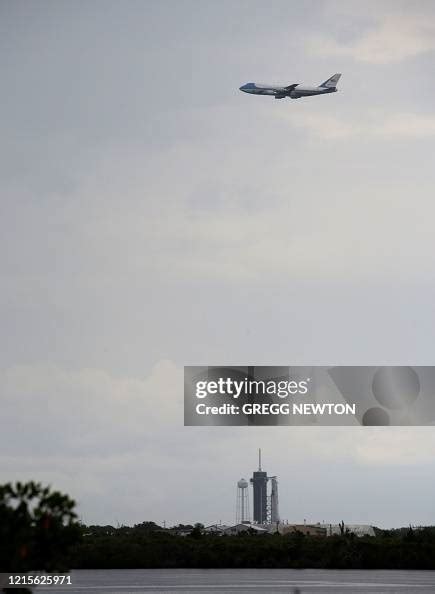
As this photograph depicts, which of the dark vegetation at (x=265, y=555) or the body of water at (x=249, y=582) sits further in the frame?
the dark vegetation at (x=265, y=555)

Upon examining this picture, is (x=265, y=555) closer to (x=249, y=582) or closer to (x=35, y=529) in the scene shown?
(x=249, y=582)

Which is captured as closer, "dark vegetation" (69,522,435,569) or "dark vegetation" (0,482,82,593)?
"dark vegetation" (0,482,82,593)

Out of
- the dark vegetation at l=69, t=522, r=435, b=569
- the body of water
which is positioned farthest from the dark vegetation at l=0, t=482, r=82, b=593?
the dark vegetation at l=69, t=522, r=435, b=569

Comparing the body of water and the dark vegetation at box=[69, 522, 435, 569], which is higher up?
the dark vegetation at box=[69, 522, 435, 569]

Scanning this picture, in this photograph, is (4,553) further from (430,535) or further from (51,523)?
(430,535)

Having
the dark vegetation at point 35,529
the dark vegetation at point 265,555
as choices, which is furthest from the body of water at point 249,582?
the dark vegetation at point 35,529

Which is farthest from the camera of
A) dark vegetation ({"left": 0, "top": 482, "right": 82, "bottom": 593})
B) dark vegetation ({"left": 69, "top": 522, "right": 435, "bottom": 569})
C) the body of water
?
dark vegetation ({"left": 69, "top": 522, "right": 435, "bottom": 569})

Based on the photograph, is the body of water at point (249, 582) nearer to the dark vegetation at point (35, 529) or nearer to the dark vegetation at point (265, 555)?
the dark vegetation at point (265, 555)

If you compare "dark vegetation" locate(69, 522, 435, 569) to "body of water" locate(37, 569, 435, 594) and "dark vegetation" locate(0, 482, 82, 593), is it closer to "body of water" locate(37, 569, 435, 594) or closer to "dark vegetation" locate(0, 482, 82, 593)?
"body of water" locate(37, 569, 435, 594)

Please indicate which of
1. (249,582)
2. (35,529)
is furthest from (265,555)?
(35,529)

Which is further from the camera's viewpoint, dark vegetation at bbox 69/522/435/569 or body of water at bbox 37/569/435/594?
dark vegetation at bbox 69/522/435/569

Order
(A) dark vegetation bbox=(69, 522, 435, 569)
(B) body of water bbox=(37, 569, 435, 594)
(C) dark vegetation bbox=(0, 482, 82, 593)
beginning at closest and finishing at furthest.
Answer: (C) dark vegetation bbox=(0, 482, 82, 593), (B) body of water bbox=(37, 569, 435, 594), (A) dark vegetation bbox=(69, 522, 435, 569)

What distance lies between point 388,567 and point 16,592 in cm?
6642

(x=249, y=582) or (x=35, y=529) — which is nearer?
(x=35, y=529)
